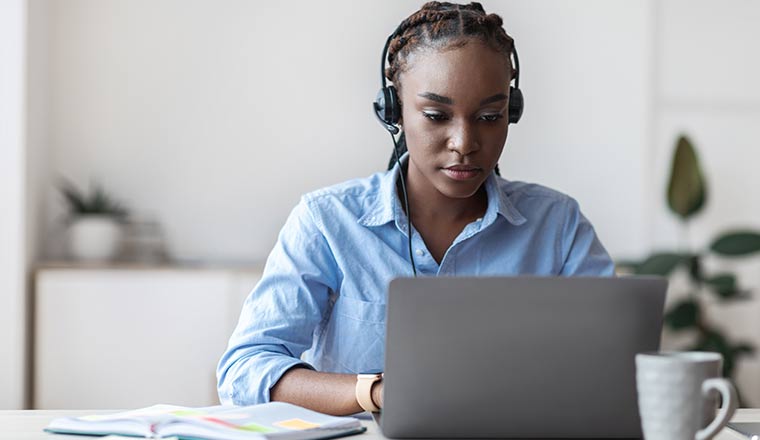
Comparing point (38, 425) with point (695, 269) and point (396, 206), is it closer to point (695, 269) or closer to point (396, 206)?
point (396, 206)

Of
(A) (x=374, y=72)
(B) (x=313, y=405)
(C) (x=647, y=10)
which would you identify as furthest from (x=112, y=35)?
(B) (x=313, y=405)

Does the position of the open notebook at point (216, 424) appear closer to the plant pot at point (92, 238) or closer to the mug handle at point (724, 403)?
the mug handle at point (724, 403)

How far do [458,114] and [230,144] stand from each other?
2179 mm

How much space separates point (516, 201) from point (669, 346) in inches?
87.7

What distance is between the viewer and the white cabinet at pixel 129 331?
339 cm

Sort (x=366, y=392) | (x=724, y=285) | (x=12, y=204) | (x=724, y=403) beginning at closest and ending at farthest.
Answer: (x=724, y=403), (x=366, y=392), (x=12, y=204), (x=724, y=285)

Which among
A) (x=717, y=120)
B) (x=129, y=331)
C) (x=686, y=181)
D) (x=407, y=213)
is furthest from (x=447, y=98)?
(x=717, y=120)

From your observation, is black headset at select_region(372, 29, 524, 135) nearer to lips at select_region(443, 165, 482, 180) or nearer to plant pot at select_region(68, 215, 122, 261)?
lips at select_region(443, 165, 482, 180)

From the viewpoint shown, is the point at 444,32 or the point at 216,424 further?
the point at 444,32

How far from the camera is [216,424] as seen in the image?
1.20 metres

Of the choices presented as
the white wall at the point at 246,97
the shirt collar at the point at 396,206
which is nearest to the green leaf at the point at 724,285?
the white wall at the point at 246,97

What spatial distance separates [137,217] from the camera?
146 inches

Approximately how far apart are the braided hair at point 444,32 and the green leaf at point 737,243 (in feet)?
7.18

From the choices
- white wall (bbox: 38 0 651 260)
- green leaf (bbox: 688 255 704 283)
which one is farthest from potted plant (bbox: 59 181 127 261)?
green leaf (bbox: 688 255 704 283)
